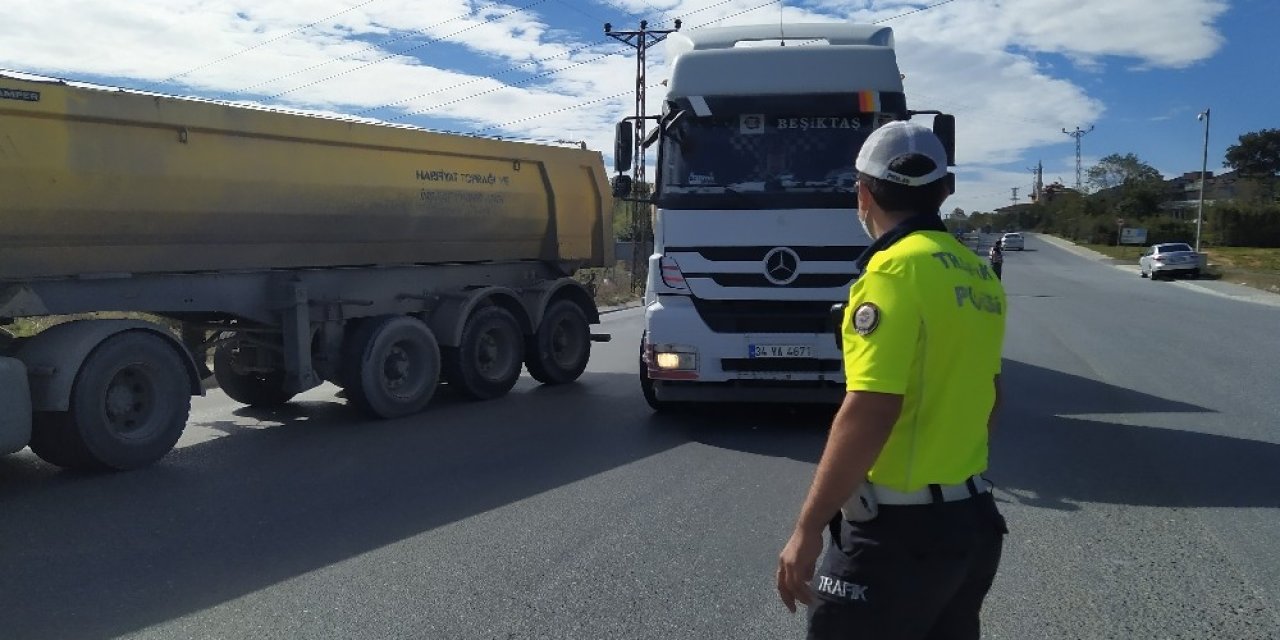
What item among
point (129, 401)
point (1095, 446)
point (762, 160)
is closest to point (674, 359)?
point (762, 160)

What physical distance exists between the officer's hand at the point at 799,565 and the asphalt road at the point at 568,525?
2.03 m

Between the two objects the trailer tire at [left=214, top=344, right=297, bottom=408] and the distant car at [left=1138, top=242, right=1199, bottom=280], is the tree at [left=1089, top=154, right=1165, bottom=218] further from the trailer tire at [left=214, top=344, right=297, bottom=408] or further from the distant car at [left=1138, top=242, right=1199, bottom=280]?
the trailer tire at [left=214, top=344, right=297, bottom=408]

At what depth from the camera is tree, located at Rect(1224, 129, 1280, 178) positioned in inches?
3780

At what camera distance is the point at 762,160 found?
866 cm

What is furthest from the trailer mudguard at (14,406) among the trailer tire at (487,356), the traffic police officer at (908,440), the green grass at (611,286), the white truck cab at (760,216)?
the green grass at (611,286)

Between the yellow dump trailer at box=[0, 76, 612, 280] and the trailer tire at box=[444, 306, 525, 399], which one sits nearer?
the yellow dump trailer at box=[0, 76, 612, 280]

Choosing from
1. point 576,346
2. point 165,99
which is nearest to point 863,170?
point 165,99

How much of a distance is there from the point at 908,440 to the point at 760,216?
6300 millimetres

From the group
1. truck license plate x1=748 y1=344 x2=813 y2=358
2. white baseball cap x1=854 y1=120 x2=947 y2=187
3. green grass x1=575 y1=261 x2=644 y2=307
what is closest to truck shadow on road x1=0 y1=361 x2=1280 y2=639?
truck license plate x1=748 y1=344 x2=813 y2=358

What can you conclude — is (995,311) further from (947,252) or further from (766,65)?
(766,65)

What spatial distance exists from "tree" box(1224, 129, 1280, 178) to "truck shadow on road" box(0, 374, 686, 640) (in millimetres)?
105437

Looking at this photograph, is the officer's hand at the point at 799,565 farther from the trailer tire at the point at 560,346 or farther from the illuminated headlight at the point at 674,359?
the trailer tire at the point at 560,346

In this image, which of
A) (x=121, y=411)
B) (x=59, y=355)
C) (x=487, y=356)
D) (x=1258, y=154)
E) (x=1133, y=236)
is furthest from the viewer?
(x=1258, y=154)

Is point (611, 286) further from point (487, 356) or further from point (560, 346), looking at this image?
point (487, 356)
